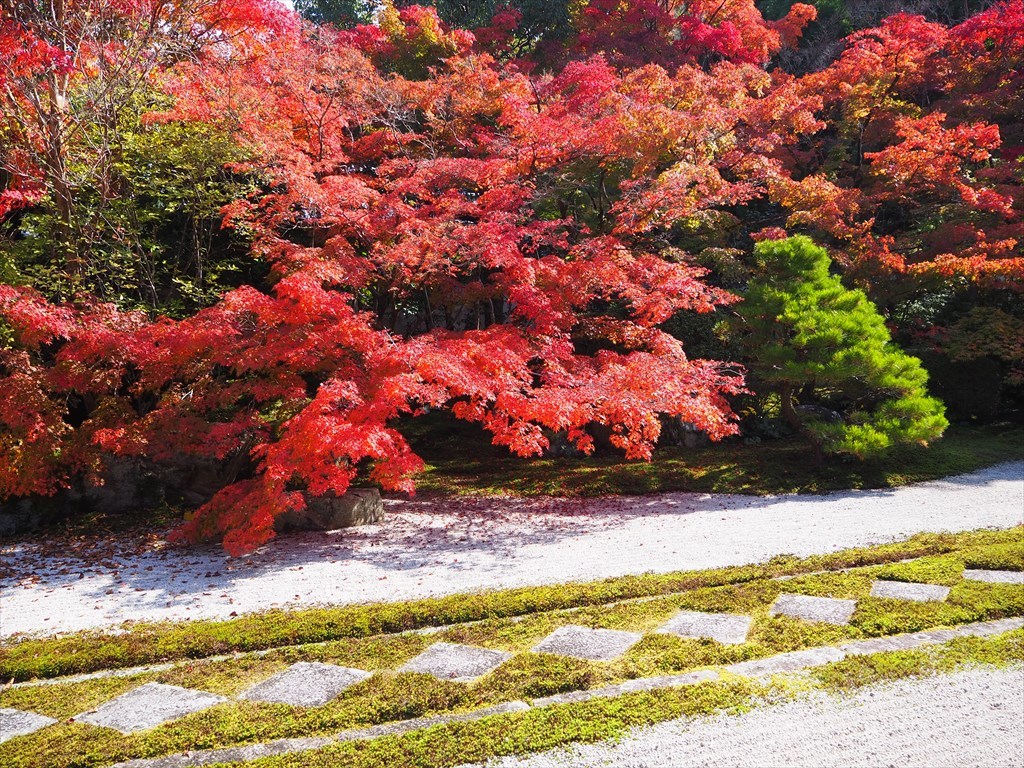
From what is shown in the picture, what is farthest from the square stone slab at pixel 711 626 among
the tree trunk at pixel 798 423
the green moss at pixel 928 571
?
the tree trunk at pixel 798 423

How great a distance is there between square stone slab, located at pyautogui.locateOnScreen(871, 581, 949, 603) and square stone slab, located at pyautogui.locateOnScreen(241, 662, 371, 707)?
3405mm

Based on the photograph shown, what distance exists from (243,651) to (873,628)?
12.2 feet

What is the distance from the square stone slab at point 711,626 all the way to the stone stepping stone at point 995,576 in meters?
1.89

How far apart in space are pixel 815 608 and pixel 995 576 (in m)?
1.58

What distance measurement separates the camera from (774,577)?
508cm

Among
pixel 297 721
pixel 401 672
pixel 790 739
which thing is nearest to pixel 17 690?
pixel 297 721

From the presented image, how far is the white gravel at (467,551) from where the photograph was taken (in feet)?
17.3

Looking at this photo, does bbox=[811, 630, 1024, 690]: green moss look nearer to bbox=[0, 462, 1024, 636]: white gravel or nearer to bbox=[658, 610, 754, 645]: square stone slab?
bbox=[658, 610, 754, 645]: square stone slab

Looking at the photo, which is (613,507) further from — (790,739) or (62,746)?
(62,746)

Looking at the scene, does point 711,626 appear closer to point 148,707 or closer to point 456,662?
point 456,662

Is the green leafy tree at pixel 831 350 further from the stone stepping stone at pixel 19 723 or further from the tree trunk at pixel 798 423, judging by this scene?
the stone stepping stone at pixel 19 723

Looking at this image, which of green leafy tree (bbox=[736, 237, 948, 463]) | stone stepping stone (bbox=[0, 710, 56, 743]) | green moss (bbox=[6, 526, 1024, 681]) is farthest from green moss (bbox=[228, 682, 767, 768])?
green leafy tree (bbox=[736, 237, 948, 463])

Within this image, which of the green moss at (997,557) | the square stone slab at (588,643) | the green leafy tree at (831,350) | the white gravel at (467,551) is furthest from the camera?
the green leafy tree at (831,350)

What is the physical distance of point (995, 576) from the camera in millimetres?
4809
